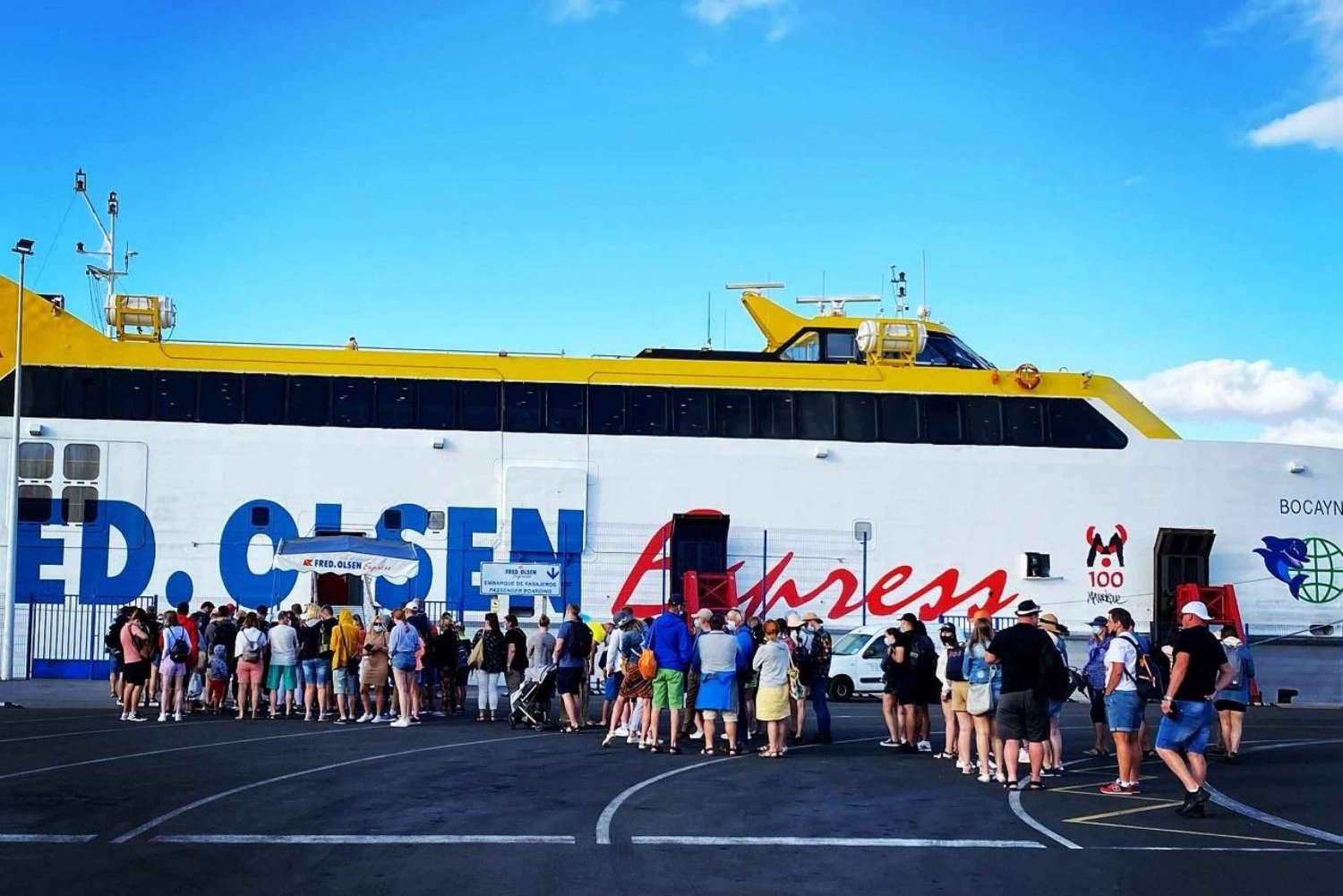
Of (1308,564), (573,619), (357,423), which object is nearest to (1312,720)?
(1308,564)

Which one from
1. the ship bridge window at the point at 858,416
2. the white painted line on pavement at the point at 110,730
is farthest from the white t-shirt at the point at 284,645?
the ship bridge window at the point at 858,416

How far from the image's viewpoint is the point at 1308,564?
27.6 meters

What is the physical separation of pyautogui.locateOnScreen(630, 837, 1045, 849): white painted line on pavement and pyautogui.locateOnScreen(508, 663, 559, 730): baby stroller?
8.14m

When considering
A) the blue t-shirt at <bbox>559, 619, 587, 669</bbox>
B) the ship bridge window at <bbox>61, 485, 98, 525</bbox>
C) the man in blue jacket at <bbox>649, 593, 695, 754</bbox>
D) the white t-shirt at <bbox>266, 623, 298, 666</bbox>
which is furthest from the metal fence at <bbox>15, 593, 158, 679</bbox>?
the man in blue jacket at <bbox>649, 593, 695, 754</bbox>

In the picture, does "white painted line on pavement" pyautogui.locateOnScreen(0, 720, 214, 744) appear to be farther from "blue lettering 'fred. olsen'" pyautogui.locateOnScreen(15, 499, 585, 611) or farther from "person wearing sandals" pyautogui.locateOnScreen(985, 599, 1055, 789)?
"person wearing sandals" pyautogui.locateOnScreen(985, 599, 1055, 789)

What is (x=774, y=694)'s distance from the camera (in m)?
15.3

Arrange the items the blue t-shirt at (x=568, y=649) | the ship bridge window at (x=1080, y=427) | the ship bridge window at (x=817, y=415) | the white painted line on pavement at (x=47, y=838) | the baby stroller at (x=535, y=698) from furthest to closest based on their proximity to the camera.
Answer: the ship bridge window at (x=1080, y=427)
the ship bridge window at (x=817, y=415)
the baby stroller at (x=535, y=698)
the blue t-shirt at (x=568, y=649)
the white painted line on pavement at (x=47, y=838)

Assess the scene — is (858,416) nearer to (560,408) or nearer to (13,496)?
(560,408)

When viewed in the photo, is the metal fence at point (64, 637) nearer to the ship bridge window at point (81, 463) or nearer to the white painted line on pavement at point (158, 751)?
the ship bridge window at point (81, 463)

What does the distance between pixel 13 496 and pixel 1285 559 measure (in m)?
23.8

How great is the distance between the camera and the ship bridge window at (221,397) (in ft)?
84.1

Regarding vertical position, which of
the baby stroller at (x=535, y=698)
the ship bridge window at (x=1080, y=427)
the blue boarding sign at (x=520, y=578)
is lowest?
the baby stroller at (x=535, y=698)

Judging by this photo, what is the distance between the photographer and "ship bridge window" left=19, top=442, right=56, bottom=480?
2502 centimetres

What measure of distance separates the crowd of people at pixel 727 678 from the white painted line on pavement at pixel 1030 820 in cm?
47
